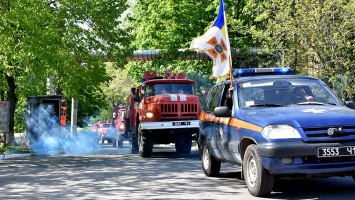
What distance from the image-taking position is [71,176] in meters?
12.5

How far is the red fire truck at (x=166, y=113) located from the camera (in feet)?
60.3

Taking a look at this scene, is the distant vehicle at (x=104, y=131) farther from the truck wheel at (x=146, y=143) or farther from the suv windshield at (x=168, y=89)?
the truck wheel at (x=146, y=143)

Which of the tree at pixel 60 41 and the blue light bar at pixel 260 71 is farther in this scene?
the tree at pixel 60 41

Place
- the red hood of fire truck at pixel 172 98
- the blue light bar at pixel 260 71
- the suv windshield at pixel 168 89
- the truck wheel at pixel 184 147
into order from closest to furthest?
1. the blue light bar at pixel 260 71
2. the red hood of fire truck at pixel 172 98
3. the suv windshield at pixel 168 89
4. the truck wheel at pixel 184 147

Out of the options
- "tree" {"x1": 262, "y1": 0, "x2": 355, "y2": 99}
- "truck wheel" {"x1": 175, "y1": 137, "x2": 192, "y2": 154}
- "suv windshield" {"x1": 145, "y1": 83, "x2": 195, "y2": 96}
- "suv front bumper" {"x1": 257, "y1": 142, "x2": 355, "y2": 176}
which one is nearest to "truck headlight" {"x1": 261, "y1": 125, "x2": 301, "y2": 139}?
"suv front bumper" {"x1": 257, "y1": 142, "x2": 355, "y2": 176}

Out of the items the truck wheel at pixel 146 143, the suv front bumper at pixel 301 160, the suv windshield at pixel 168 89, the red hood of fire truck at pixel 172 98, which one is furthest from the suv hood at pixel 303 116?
the suv windshield at pixel 168 89

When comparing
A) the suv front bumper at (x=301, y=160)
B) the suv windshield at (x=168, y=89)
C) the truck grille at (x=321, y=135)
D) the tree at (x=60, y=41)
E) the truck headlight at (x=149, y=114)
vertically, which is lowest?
the suv front bumper at (x=301, y=160)

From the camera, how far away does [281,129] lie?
7.99 m

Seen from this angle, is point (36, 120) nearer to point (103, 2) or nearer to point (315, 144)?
point (103, 2)

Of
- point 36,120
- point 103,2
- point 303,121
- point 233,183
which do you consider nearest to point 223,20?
point 233,183

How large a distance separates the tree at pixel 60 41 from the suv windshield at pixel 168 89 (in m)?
3.41

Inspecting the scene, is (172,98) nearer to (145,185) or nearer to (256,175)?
(145,185)

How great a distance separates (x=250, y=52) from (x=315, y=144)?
29.1 metres

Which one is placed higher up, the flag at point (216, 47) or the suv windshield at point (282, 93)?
the flag at point (216, 47)
